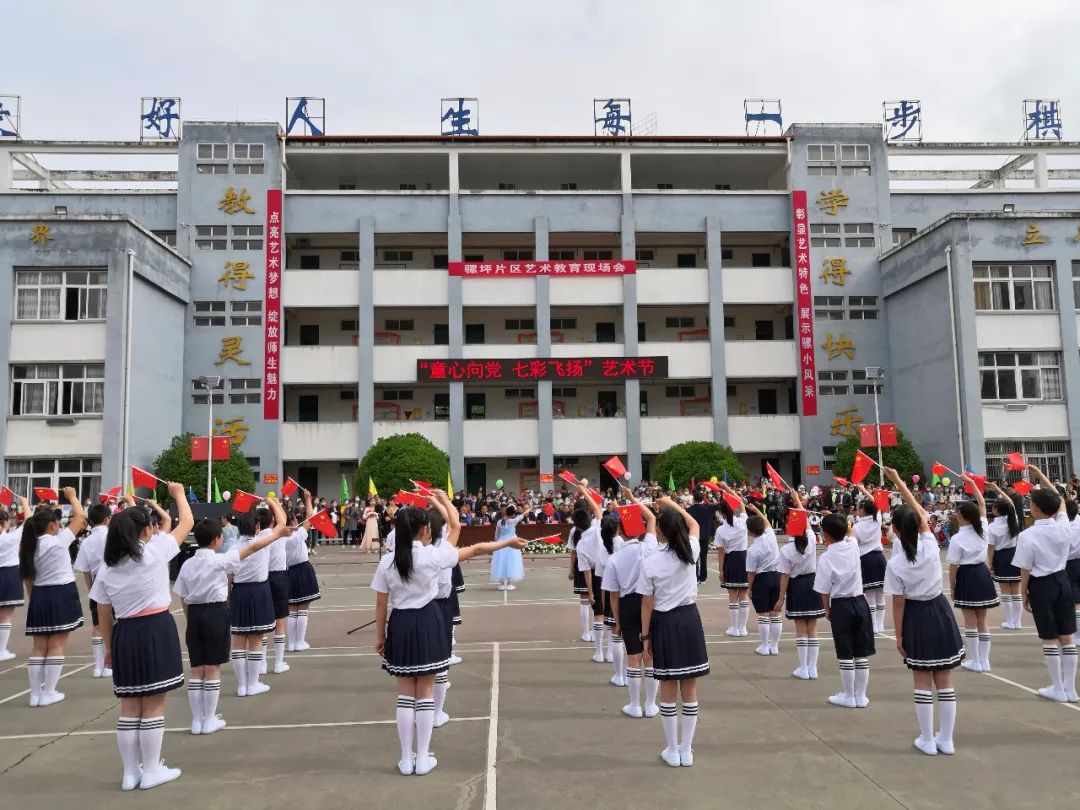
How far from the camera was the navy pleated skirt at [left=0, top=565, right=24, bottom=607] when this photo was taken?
9297 mm

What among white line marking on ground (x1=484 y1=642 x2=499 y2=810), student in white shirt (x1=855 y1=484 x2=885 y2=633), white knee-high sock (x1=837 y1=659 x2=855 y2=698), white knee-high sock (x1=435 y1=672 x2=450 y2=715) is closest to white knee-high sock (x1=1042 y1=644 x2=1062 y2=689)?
white knee-high sock (x1=837 y1=659 x2=855 y2=698)

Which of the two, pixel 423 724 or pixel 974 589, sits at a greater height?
pixel 974 589

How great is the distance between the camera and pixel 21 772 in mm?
5602

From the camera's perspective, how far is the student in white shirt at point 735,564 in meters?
10.3

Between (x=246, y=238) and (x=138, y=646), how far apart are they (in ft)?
98.7

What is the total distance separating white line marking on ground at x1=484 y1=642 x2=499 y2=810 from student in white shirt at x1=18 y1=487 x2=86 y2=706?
4.23m

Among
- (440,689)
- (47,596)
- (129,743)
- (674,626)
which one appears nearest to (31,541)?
(47,596)

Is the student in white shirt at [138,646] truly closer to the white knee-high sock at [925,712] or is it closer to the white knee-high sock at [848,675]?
the white knee-high sock at [925,712]

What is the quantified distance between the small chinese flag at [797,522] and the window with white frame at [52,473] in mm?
25941

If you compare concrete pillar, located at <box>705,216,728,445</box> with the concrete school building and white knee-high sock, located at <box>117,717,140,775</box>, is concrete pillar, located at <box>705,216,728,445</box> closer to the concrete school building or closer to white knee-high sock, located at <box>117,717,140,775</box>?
the concrete school building

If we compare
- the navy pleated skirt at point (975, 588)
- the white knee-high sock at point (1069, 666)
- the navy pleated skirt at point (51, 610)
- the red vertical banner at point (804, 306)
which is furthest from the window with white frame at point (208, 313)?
the white knee-high sock at point (1069, 666)

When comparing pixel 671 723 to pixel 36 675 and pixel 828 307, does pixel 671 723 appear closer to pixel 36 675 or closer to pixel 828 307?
pixel 36 675

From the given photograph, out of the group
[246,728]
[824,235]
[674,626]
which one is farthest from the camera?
[824,235]

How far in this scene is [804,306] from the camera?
33.3 m
